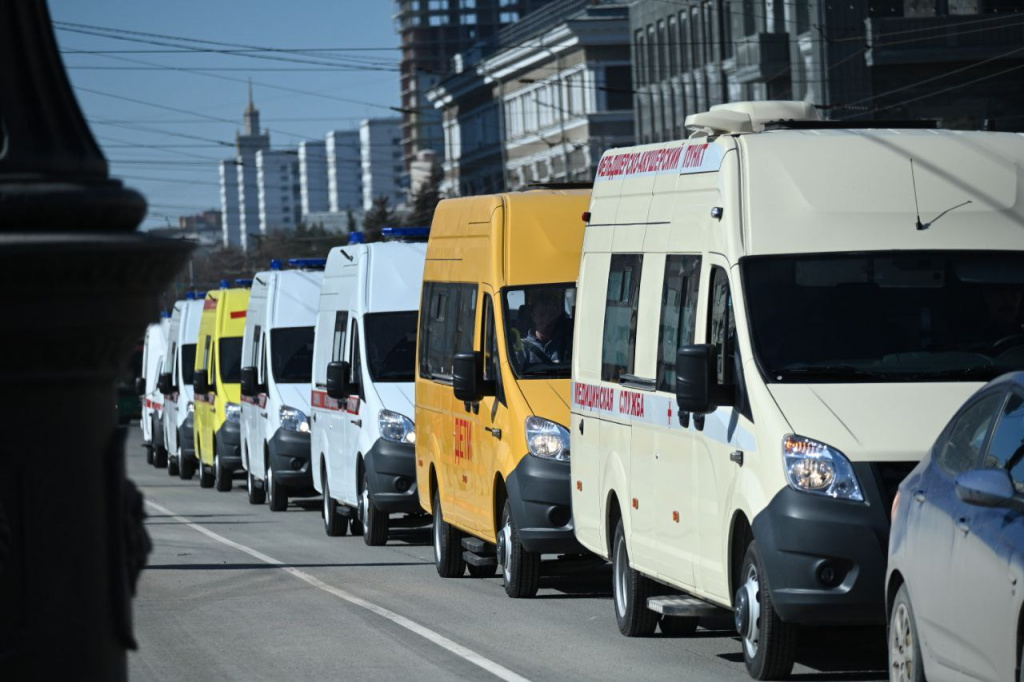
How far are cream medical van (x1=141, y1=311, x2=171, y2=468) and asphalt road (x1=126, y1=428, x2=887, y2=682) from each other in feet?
72.1

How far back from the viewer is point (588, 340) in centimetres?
1305

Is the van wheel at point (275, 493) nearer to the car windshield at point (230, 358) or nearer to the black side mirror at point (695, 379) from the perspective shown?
the car windshield at point (230, 358)

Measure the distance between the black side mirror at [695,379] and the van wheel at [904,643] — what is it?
178 centimetres

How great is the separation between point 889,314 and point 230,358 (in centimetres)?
2147

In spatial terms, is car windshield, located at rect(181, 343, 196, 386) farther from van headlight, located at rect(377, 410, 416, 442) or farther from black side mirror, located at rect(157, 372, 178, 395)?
van headlight, located at rect(377, 410, 416, 442)

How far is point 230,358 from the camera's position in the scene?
3084cm

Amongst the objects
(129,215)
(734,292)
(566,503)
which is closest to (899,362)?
(734,292)

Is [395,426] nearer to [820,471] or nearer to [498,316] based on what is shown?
[498,316]

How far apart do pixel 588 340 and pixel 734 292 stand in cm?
290

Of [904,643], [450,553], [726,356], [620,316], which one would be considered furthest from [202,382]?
[904,643]

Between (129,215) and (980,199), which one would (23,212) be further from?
(980,199)

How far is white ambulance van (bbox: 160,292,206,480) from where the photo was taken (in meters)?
35.4

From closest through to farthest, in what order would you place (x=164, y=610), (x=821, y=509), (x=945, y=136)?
(x=821, y=509), (x=945, y=136), (x=164, y=610)

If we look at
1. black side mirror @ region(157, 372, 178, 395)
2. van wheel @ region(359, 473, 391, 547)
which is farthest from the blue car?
black side mirror @ region(157, 372, 178, 395)
